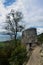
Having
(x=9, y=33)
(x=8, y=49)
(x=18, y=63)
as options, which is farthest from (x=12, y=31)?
(x=18, y=63)

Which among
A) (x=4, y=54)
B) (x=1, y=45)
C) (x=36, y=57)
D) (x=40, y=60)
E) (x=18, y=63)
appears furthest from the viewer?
(x=1, y=45)

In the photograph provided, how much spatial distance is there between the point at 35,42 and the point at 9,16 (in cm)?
1949

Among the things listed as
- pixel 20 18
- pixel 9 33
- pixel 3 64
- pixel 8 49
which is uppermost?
pixel 20 18

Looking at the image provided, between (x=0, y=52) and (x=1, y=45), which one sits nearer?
(x=0, y=52)

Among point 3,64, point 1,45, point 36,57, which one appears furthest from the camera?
point 1,45

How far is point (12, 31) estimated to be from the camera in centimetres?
3503

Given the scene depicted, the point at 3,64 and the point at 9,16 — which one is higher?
the point at 9,16

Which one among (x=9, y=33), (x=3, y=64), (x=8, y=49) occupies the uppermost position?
(x=9, y=33)

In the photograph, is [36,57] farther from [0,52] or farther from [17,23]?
[17,23]

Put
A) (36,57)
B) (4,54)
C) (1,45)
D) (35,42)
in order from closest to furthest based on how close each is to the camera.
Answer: (36,57)
(35,42)
(4,54)
(1,45)

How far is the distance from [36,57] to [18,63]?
4.83m

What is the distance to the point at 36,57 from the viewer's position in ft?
44.1

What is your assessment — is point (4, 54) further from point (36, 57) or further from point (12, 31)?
point (36, 57)

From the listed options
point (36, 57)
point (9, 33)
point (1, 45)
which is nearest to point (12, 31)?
point (9, 33)
